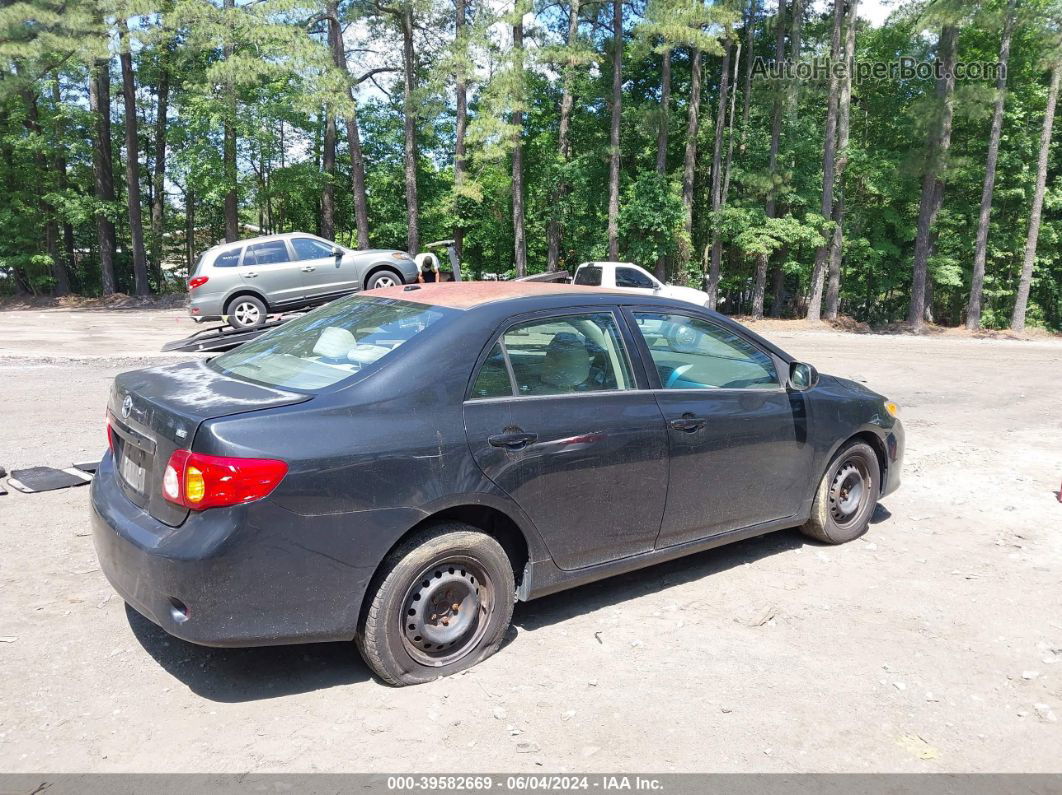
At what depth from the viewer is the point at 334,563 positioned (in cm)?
300

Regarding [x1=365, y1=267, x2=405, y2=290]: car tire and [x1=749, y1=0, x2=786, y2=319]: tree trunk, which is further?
[x1=749, y1=0, x2=786, y2=319]: tree trunk

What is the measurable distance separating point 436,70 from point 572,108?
28.8 ft

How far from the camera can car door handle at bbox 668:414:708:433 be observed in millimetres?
3938

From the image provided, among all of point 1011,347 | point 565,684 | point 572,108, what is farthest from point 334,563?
point 572,108

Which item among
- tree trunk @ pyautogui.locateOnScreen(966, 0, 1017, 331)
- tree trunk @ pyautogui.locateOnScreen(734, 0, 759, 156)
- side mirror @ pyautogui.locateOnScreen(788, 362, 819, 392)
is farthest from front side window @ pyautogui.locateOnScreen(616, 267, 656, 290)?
side mirror @ pyautogui.locateOnScreen(788, 362, 819, 392)

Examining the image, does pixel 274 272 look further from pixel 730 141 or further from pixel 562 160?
pixel 730 141

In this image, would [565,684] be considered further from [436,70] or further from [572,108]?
[572,108]

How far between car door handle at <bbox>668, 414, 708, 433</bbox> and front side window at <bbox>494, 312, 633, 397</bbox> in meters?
0.31

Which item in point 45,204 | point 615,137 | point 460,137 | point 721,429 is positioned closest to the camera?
point 721,429

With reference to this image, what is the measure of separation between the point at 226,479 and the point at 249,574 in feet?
1.22

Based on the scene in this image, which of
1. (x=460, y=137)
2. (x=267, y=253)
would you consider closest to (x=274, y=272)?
(x=267, y=253)

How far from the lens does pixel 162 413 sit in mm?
3121

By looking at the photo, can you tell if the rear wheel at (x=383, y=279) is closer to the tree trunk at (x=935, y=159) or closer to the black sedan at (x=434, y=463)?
the black sedan at (x=434, y=463)

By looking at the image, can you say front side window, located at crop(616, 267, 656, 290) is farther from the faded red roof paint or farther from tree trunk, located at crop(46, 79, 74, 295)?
tree trunk, located at crop(46, 79, 74, 295)
